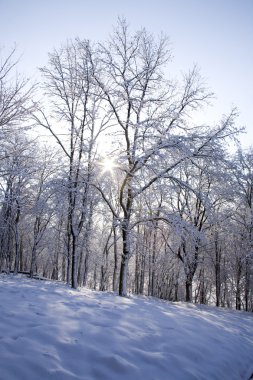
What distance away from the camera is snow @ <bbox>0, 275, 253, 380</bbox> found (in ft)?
9.91

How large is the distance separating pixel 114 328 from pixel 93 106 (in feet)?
42.4

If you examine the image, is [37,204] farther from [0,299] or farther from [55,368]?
[55,368]

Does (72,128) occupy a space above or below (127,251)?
above

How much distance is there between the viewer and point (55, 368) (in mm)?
2922

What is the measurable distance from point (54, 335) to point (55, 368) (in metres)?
0.94

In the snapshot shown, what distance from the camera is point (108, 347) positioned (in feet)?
12.1

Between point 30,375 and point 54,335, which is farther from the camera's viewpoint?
point 54,335

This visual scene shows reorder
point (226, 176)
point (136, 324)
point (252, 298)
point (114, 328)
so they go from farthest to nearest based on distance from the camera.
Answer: point (252, 298) < point (226, 176) < point (136, 324) < point (114, 328)

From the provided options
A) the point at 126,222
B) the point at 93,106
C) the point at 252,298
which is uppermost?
the point at 93,106

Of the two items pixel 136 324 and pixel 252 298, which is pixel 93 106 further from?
pixel 252 298

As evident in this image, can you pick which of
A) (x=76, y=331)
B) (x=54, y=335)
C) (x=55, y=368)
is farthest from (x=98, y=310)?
(x=55, y=368)

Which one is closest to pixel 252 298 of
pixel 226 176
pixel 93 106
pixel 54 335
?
pixel 226 176

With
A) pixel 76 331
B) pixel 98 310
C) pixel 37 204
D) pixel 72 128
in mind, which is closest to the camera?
pixel 76 331

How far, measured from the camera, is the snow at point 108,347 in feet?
9.91
